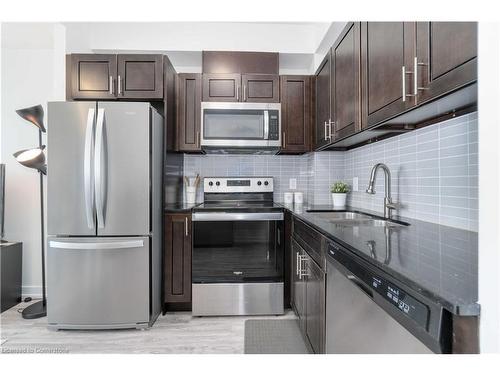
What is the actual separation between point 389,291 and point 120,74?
2.59 m

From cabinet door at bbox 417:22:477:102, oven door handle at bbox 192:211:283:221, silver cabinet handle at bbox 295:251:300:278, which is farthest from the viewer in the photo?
oven door handle at bbox 192:211:283:221

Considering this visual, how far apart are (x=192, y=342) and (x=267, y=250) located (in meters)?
0.90

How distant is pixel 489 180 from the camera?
46 centimetres

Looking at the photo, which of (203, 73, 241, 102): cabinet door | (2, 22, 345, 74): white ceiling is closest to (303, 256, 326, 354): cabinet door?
(203, 73, 241, 102): cabinet door

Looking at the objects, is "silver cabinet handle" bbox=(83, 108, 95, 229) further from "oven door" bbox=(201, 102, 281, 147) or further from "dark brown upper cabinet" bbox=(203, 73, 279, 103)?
"dark brown upper cabinet" bbox=(203, 73, 279, 103)

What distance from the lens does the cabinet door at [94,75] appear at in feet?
8.04

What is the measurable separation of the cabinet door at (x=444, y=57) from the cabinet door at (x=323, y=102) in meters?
1.15

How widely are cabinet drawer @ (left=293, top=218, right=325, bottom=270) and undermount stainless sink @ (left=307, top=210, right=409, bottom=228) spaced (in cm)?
20

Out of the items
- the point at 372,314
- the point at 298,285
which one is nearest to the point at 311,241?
the point at 298,285

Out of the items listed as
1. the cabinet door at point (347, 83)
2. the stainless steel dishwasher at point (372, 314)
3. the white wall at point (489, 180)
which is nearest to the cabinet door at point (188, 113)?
the cabinet door at point (347, 83)

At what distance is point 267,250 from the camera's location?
2414 mm

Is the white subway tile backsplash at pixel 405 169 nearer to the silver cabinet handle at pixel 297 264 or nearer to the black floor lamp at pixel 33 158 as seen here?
the silver cabinet handle at pixel 297 264

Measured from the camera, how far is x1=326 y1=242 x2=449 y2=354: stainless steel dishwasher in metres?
0.64
